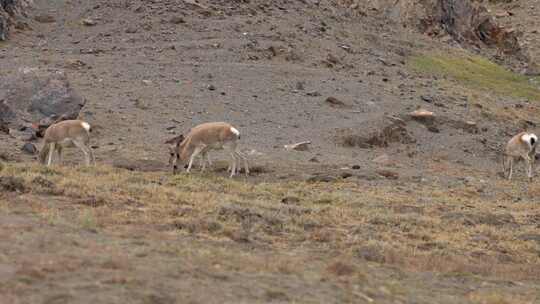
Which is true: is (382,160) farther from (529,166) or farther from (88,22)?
(88,22)

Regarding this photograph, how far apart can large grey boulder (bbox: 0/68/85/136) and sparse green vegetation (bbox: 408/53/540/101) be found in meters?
22.5

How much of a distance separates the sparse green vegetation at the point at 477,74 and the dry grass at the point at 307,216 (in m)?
26.3

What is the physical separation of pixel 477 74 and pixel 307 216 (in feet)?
116

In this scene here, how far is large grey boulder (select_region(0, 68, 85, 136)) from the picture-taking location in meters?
26.4

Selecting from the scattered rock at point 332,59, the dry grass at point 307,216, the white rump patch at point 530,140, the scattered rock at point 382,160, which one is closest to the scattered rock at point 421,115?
the scattered rock at point 382,160

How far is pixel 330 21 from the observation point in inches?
1855

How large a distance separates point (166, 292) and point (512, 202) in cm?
1319

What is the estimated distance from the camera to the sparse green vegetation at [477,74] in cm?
4655

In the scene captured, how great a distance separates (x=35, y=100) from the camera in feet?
89.6

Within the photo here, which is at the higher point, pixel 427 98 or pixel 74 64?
pixel 74 64

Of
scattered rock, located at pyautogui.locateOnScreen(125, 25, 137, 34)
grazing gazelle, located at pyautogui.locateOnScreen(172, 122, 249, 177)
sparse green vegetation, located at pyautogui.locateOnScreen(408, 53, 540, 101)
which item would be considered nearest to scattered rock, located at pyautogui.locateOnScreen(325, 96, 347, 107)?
scattered rock, located at pyautogui.locateOnScreen(125, 25, 137, 34)

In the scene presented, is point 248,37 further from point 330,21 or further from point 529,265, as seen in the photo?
point 529,265

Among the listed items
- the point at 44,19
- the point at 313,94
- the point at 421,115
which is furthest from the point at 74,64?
the point at 421,115

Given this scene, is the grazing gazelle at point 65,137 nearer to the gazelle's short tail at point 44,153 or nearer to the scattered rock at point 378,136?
the gazelle's short tail at point 44,153
